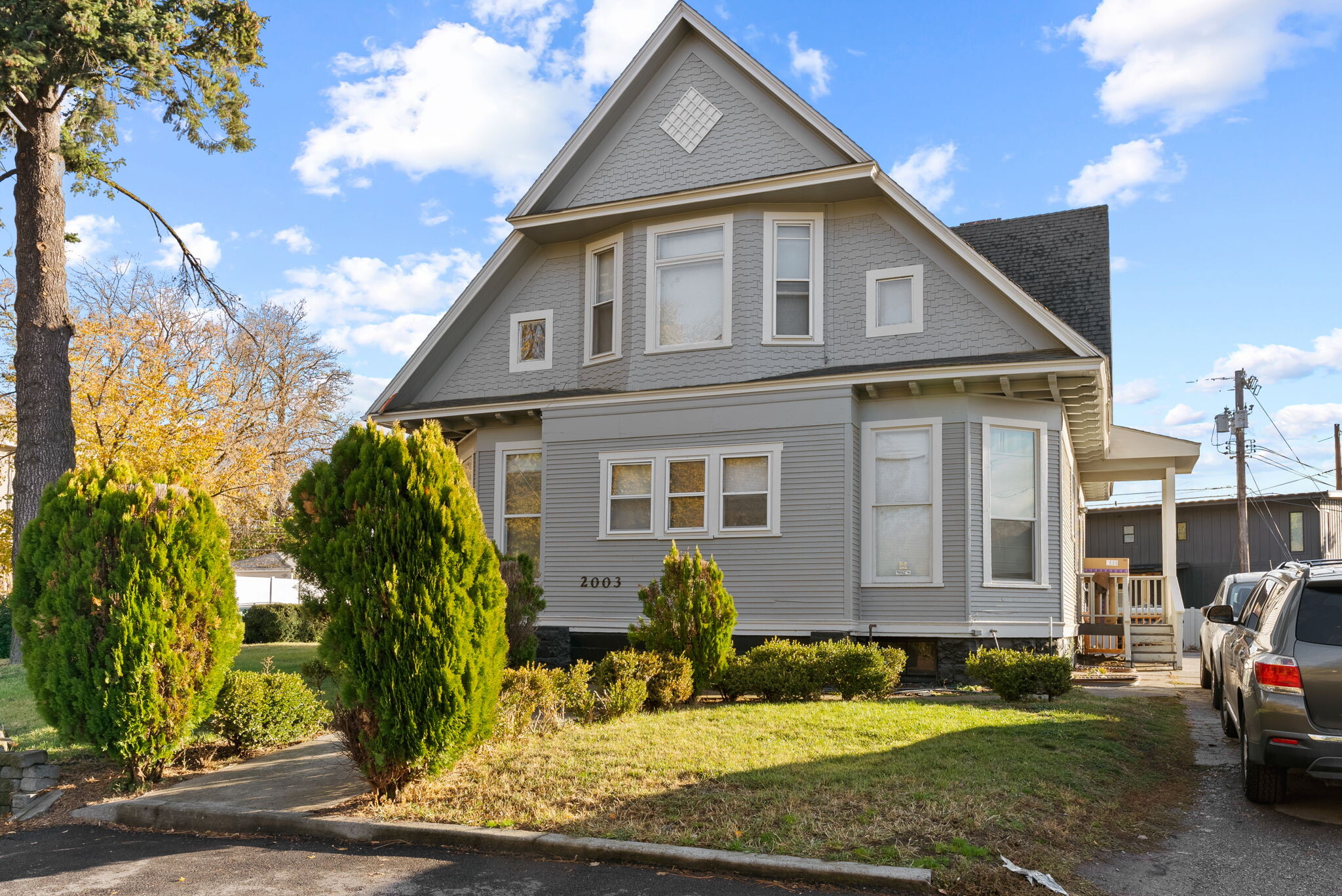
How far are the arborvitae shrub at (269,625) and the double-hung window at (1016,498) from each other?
18.9 metres

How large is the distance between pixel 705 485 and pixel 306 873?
10104 millimetres

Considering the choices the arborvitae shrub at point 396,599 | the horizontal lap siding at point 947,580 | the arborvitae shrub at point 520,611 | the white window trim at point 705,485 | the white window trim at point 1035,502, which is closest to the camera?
the arborvitae shrub at point 396,599

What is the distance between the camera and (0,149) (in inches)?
628

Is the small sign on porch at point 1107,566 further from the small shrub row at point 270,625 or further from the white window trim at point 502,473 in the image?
the small shrub row at point 270,625

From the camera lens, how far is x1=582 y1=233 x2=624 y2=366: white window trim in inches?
664

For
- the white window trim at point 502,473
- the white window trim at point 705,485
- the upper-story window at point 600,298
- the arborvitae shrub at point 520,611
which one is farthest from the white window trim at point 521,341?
the arborvitae shrub at point 520,611

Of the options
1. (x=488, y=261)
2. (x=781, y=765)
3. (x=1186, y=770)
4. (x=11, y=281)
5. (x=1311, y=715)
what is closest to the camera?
(x=1311, y=715)

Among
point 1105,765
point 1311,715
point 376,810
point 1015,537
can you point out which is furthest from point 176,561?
point 1015,537

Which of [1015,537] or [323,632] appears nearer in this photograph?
[323,632]

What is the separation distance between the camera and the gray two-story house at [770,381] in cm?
1488

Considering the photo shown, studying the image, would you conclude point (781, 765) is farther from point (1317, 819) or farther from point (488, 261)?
point (488, 261)

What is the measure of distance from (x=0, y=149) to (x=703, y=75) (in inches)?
439

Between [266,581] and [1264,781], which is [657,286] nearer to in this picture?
[1264,781]

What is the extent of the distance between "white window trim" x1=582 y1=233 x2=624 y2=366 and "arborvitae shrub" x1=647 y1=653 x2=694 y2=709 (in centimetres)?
669
